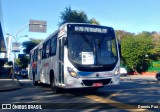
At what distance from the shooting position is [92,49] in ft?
42.9

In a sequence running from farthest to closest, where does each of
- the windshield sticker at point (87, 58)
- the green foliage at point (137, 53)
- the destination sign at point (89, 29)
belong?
the green foliage at point (137, 53)
the destination sign at point (89, 29)
the windshield sticker at point (87, 58)

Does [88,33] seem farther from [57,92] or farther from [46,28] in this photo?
[46,28]

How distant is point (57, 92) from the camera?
15.1 m

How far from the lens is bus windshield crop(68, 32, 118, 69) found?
12.9m

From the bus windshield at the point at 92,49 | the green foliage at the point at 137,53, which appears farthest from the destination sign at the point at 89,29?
the green foliage at the point at 137,53

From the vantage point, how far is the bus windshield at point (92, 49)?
12852mm

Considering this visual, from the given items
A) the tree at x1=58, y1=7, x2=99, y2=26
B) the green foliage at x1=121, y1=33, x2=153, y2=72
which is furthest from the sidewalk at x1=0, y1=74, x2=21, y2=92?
the green foliage at x1=121, y1=33, x2=153, y2=72

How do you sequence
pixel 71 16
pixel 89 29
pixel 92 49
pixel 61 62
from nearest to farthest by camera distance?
pixel 92 49, pixel 61 62, pixel 89 29, pixel 71 16

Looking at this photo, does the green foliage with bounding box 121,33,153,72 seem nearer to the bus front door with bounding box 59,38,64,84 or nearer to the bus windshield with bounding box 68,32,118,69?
the bus windshield with bounding box 68,32,118,69

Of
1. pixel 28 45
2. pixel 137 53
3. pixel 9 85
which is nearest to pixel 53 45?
pixel 9 85

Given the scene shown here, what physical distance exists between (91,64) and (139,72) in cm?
5461

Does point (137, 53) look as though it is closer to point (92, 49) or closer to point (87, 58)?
point (92, 49)

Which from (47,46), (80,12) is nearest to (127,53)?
(80,12)

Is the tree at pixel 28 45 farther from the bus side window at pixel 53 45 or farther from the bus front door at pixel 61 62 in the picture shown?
the bus front door at pixel 61 62
